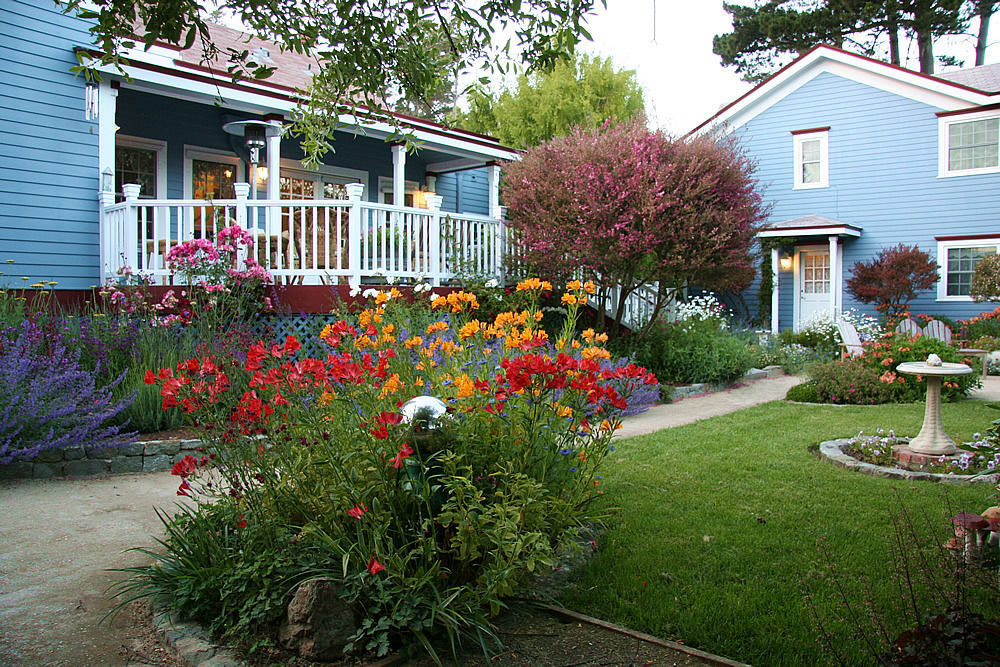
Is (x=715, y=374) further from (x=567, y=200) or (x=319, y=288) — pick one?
(x=319, y=288)

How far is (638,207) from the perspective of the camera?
9.24 metres

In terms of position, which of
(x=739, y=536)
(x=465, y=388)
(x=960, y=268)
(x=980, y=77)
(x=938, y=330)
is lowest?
(x=739, y=536)

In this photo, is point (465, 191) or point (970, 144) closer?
point (970, 144)

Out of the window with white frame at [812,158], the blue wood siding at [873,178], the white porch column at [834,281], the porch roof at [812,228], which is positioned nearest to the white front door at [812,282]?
the blue wood siding at [873,178]

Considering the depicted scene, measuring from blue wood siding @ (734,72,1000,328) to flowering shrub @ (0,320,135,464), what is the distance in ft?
46.5

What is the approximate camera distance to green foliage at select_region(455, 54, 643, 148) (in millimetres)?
22391

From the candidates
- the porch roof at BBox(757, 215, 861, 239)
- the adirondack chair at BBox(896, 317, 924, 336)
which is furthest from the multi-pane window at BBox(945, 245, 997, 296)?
the adirondack chair at BBox(896, 317, 924, 336)

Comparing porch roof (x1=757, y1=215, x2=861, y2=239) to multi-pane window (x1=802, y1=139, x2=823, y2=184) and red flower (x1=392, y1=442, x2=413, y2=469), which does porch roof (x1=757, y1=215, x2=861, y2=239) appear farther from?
red flower (x1=392, y1=442, x2=413, y2=469)

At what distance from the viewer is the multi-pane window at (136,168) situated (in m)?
10.8

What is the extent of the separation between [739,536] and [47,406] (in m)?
4.91

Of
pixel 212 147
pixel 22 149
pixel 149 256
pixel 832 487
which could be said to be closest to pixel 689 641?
pixel 832 487

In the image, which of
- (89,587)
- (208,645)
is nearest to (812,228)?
(89,587)

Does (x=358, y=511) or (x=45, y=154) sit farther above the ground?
(x=45, y=154)

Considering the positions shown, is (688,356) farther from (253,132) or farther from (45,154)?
(45,154)
